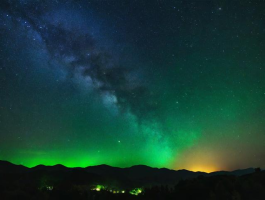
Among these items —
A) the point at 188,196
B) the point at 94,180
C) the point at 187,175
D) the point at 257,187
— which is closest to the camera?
the point at 257,187

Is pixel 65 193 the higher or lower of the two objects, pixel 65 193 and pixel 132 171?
the lower

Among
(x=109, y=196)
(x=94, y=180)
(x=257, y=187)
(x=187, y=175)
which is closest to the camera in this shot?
(x=257, y=187)

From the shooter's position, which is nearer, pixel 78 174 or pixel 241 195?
pixel 241 195

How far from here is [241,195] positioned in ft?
89.5

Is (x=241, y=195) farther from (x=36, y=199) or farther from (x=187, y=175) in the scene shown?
(x=187, y=175)

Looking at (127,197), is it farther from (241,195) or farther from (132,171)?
(132,171)

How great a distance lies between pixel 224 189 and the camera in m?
27.5

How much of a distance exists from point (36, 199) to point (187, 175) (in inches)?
4774

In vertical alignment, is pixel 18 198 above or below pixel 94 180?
below

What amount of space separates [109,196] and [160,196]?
37.5 ft

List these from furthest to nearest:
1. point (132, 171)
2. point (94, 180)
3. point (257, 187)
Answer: point (132, 171) < point (94, 180) < point (257, 187)

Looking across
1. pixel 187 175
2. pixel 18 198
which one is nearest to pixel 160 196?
pixel 18 198

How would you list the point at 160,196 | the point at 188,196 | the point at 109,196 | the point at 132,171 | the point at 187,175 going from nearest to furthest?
the point at 188,196 → the point at 160,196 → the point at 109,196 → the point at 187,175 → the point at 132,171

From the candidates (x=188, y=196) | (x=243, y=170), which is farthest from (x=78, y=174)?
(x=243, y=170)
